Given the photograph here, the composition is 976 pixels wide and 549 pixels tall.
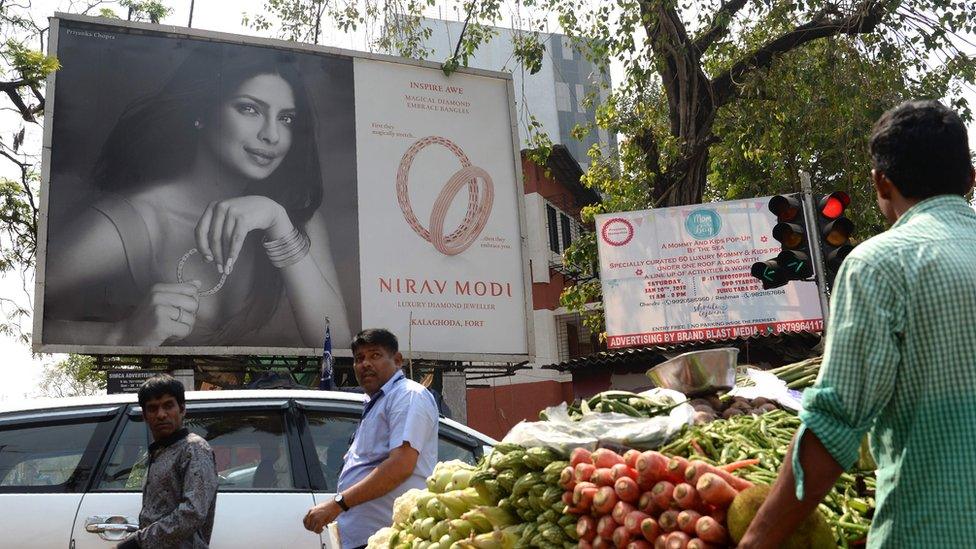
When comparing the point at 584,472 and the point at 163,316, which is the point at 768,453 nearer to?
the point at 584,472

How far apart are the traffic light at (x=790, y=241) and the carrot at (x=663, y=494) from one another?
6.58m

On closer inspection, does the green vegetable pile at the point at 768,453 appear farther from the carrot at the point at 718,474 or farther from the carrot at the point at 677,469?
the carrot at the point at 677,469

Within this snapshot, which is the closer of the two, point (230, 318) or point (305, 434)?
point (305, 434)

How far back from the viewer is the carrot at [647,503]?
2.85 m

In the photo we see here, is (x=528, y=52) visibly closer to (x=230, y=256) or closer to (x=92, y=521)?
(x=230, y=256)

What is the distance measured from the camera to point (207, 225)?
46.0 feet

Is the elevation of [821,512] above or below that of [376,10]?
below


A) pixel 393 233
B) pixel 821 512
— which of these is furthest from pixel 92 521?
pixel 393 233

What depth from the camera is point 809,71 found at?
14.1 m

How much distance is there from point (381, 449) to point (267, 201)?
10118 mm

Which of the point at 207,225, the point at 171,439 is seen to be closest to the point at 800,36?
the point at 207,225

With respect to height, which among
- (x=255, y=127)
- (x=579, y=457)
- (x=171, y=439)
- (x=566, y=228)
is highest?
(x=566, y=228)

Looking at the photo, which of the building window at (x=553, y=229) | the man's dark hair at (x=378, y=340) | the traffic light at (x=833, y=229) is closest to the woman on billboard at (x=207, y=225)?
the traffic light at (x=833, y=229)

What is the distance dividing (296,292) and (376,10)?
4.08 meters
